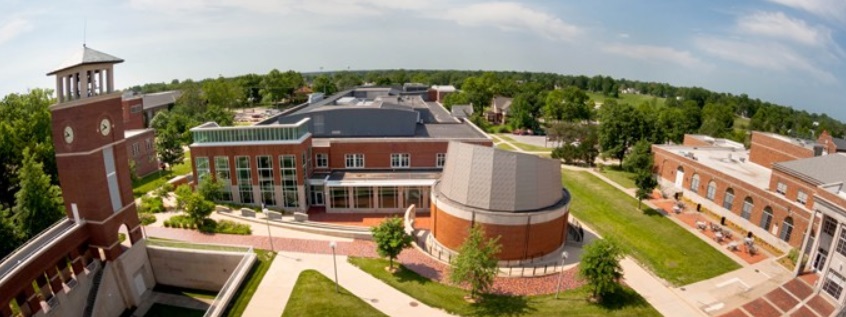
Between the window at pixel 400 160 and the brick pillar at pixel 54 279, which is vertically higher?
the window at pixel 400 160

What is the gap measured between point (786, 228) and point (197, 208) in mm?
45932

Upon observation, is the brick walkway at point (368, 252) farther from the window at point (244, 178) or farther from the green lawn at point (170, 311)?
the window at point (244, 178)

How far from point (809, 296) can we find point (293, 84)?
13173cm

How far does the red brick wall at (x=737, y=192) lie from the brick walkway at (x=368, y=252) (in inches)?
744

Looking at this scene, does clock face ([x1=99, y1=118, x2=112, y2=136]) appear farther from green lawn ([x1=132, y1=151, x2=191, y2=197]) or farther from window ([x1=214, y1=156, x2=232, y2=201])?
green lawn ([x1=132, y1=151, x2=191, y2=197])

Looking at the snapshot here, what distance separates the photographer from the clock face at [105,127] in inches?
1012

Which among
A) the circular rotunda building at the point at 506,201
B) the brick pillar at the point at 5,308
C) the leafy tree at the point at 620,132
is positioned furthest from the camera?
the leafy tree at the point at 620,132

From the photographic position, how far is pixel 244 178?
3944cm

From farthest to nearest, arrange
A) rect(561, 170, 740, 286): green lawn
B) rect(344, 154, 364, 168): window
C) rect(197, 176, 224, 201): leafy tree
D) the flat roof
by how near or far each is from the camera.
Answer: rect(344, 154, 364, 168): window < the flat roof < rect(197, 176, 224, 201): leafy tree < rect(561, 170, 740, 286): green lawn

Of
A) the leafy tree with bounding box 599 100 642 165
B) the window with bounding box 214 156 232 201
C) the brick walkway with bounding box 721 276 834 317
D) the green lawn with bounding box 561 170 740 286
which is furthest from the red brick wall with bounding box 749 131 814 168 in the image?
the window with bounding box 214 156 232 201

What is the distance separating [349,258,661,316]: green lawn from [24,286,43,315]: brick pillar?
17.6 meters

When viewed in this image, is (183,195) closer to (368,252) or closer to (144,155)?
(368,252)

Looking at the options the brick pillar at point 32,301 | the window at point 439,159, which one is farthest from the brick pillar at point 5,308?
the window at point 439,159

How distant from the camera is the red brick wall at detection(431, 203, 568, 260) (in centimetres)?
2895
